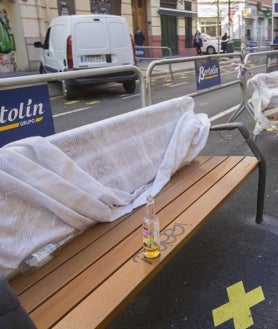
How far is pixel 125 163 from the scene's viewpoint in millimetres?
2676

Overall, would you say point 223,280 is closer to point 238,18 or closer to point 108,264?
point 108,264

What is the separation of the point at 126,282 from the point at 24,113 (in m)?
1.35

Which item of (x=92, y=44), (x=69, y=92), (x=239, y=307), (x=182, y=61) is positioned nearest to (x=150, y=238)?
(x=239, y=307)

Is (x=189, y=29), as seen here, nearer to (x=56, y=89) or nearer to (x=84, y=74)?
(x=56, y=89)

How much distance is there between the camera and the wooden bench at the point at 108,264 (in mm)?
1532

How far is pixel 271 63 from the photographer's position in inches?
281

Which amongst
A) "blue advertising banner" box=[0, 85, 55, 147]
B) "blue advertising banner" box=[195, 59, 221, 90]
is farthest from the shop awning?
"blue advertising banner" box=[0, 85, 55, 147]

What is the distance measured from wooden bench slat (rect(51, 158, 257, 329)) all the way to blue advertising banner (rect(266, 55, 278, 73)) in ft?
16.9

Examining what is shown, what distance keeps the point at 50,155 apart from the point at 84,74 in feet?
3.61

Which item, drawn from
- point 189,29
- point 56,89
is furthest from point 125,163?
point 189,29

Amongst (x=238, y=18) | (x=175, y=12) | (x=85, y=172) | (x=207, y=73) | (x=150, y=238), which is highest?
(x=175, y=12)

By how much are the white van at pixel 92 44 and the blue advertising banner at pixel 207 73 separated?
4.44m

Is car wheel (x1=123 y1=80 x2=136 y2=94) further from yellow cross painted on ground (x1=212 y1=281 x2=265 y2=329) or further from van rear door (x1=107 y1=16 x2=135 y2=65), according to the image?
yellow cross painted on ground (x1=212 y1=281 x2=265 y2=329)

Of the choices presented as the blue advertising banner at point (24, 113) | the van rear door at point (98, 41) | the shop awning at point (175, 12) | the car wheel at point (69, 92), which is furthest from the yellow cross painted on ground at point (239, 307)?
the shop awning at point (175, 12)
